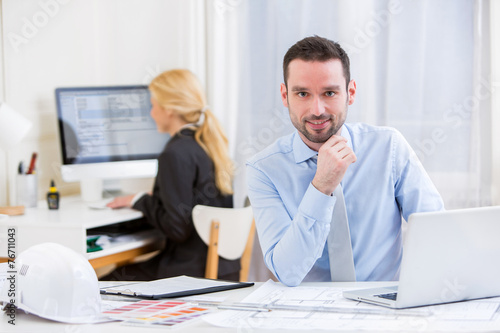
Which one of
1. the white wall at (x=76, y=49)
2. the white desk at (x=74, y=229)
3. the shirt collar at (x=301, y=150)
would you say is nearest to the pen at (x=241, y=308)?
the shirt collar at (x=301, y=150)

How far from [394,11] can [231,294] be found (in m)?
1.75

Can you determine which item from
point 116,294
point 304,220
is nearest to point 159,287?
point 116,294

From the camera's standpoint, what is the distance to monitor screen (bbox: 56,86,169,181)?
279cm

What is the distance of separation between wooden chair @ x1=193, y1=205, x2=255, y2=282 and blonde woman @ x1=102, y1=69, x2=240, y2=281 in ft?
0.21

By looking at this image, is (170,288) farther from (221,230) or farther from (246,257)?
(246,257)

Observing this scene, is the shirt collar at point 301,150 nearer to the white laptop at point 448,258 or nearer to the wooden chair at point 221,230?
the white laptop at point 448,258

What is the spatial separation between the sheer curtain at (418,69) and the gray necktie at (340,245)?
3.87 ft

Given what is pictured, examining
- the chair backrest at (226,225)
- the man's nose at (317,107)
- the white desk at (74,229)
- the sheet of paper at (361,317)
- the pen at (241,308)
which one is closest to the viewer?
the sheet of paper at (361,317)

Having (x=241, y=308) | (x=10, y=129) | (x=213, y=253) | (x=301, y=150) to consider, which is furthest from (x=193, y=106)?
(x=241, y=308)

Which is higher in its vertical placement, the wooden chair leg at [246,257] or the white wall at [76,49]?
the white wall at [76,49]

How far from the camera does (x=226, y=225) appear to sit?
2.50m

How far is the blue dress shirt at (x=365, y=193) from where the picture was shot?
1668 mm

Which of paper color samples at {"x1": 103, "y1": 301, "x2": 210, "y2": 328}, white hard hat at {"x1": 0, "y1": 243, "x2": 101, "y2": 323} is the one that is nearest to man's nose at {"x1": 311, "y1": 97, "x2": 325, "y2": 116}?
paper color samples at {"x1": 103, "y1": 301, "x2": 210, "y2": 328}

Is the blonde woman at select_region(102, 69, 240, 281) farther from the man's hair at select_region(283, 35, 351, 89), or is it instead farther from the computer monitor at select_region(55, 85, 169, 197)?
the man's hair at select_region(283, 35, 351, 89)
